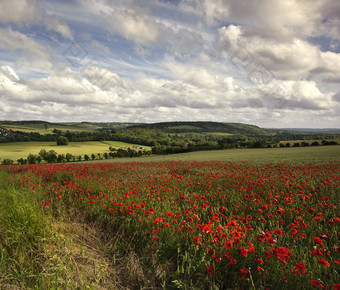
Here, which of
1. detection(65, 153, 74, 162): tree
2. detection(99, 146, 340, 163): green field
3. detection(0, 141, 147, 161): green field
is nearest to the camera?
detection(99, 146, 340, 163): green field

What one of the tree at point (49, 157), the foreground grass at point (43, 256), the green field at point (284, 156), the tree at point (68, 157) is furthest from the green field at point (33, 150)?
the foreground grass at point (43, 256)

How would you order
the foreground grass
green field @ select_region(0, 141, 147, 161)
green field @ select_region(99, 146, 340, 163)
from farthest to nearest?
green field @ select_region(0, 141, 147, 161)
green field @ select_region(99, 146, 340, 163)
the foreground grass

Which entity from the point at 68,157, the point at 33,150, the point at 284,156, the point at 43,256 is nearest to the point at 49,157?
the point at 68,157

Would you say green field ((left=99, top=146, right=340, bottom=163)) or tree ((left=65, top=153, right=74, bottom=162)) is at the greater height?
green field ((left=99, top=146, right=340, bottom=163))

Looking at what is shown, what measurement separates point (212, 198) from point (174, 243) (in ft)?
9.32

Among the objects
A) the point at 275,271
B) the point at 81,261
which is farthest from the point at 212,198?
the point at 81,261

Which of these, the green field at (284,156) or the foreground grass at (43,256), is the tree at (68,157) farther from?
the foreground grass at (43,256)

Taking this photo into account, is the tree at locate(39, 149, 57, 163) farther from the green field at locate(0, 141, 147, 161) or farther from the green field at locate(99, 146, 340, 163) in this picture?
the green field at locate(99, 146, 340, 163)

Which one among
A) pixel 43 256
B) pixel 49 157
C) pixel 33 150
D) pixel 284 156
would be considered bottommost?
pixel 49 157

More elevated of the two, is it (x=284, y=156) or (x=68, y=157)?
(x=284, y=156)

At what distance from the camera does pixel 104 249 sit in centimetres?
356

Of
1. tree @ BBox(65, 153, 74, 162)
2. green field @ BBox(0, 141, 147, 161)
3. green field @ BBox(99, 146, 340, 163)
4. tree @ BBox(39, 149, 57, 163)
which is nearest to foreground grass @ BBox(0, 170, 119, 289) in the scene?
green field @ BBox(99, 146, 340, 163)

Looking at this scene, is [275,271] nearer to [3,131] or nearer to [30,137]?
[30,137]

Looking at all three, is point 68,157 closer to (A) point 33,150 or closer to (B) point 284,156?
(A) point 33,150
